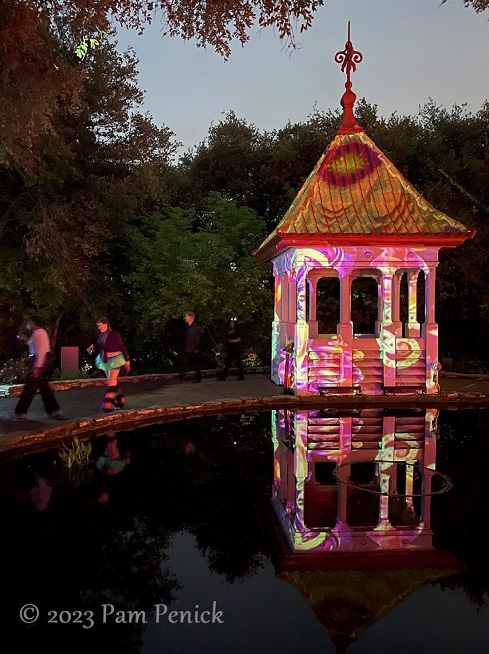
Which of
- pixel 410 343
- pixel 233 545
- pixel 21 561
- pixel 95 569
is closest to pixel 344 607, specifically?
pixel 233 545

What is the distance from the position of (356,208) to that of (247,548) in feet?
35.2

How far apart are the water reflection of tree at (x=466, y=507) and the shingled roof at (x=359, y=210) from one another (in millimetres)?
4759

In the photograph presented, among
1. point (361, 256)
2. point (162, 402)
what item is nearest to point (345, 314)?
point (361, 256)

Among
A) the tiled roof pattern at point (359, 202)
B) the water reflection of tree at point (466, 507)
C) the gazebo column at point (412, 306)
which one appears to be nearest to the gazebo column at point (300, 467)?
the water reflection of tree at point (466, 507)

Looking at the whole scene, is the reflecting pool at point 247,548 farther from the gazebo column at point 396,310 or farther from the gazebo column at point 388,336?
the gazebo column at point 396,310

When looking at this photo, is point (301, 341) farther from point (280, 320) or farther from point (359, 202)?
point (359, 202)

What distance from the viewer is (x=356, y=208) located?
14828 mm

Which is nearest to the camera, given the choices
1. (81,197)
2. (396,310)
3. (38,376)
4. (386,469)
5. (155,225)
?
(386,469)

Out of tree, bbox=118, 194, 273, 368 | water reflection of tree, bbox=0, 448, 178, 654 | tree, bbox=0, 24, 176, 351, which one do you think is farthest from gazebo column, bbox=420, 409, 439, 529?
tree, bbox=0, 24, 176, 351

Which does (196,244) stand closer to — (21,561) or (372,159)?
(372,159)

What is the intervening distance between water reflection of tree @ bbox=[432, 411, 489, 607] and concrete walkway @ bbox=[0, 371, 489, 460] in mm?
3154

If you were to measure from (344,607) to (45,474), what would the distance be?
4.88 metres

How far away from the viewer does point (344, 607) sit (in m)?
4.43

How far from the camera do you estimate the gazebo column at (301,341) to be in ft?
47.6
